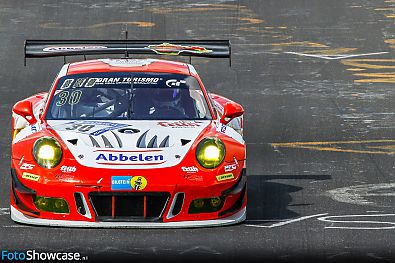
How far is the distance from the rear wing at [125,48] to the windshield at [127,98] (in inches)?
17.6

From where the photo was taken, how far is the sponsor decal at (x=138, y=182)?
9.19 meters

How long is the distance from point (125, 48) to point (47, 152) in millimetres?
2276

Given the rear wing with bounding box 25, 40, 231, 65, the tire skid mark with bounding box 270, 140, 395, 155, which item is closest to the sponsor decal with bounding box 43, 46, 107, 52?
the rear wing with bounding box 25, 40, 231, 65

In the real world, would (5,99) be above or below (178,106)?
below

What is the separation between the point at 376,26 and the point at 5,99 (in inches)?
309

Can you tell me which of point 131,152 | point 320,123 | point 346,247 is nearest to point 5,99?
point 320,123

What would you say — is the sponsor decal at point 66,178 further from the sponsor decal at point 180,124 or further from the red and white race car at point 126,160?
the sponsor decal at point 180,124

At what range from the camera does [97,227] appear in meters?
9.21

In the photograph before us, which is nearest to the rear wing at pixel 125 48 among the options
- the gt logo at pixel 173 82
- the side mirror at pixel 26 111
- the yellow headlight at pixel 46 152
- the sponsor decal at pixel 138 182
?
the gt logo at pixel 173 82

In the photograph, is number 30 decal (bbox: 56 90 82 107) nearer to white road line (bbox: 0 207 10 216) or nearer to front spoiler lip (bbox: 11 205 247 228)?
white road line (bbox: 0 207 10 216)

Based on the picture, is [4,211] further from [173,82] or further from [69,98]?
[173,82]

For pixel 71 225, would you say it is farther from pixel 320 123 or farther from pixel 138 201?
pixel 320 123

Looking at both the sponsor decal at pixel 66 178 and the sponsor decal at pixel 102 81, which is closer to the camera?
the sponsor decal at pixel 66 178

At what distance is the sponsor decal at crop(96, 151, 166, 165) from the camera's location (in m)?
9.33
